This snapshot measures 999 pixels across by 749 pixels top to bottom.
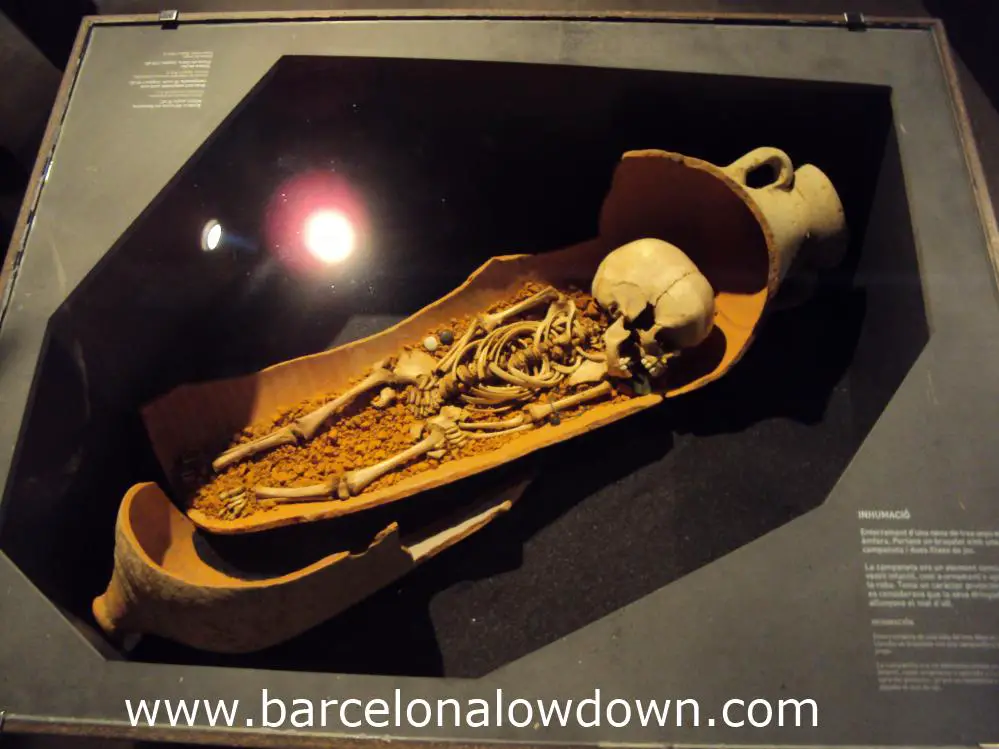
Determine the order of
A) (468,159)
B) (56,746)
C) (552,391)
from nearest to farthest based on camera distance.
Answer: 1. (56,746)
2. (552,391)
3. (468,159)

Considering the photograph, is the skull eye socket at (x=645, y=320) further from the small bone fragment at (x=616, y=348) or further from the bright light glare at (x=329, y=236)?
the bright light glare at (x=329, y=236)

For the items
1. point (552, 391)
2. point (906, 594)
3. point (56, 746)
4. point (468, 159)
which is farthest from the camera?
point (468, 159)

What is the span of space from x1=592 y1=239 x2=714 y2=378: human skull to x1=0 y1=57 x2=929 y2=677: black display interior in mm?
332

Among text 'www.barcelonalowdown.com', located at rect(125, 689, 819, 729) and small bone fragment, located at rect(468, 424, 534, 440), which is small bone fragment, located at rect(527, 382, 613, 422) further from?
text 'www.barcelonalowdown.com', located at rect(125, 689, 819, 729)

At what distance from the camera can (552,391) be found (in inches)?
103

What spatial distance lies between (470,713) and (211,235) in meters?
1.87

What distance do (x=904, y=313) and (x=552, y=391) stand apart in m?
1.20

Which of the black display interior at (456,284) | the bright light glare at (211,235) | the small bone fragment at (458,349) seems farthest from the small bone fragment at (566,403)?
the bright light glare at (211,235)

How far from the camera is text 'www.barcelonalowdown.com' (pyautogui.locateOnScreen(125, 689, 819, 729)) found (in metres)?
1.92

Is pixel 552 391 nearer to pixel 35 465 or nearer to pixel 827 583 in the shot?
pixel 827 583

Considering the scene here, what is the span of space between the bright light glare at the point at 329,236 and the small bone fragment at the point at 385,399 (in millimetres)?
617

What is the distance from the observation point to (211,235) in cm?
271

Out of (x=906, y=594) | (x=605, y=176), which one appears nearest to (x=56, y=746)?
(x=906, y=594)

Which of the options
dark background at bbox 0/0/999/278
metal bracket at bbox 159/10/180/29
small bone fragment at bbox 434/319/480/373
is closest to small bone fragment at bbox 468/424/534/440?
small bone fragment at bbox 434/319/480/373
